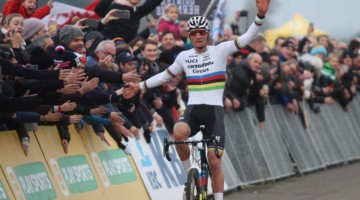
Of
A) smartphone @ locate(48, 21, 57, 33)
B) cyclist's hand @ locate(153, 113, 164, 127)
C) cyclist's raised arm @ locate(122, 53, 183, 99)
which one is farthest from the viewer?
cyclist's hand @ locate(153, 113, 164, 127)

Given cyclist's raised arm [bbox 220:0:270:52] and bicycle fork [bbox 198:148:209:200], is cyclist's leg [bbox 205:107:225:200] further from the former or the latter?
cyclist's raised arm [bbox 220:0:270:52]

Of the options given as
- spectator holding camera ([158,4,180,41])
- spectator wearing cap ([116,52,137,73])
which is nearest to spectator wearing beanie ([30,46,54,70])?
spectator wearing cap ([116,52,137,73])

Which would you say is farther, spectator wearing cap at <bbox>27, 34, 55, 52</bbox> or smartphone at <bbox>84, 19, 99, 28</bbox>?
smartphone at <bbox>84, 19, 99, 28</bbox>

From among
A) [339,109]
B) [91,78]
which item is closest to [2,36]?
[91,78]

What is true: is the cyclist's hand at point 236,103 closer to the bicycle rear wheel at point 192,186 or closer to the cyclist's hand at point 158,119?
the cyclist's hand at point 158,119

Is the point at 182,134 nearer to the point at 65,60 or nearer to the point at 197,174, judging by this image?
the point at 197,174

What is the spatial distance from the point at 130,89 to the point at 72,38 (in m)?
1.05

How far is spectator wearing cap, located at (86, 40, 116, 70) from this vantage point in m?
14.8

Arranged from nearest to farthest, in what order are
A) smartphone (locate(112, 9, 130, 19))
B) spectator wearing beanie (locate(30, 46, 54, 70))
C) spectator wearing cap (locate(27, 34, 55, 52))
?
spectator wearing beanie (locate(30, 46, 54, 70)) < spectator wearing cap (locate(27, 34, 55, 52)) < smartphone (locate(112, 9, 130, 19))

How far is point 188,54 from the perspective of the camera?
46.2 ft

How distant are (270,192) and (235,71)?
2.63 m

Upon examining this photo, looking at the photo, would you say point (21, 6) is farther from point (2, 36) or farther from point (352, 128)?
point (352, 128)

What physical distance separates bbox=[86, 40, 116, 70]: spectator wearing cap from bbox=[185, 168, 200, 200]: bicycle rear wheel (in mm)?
2543

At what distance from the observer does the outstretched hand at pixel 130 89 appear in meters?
14.1
